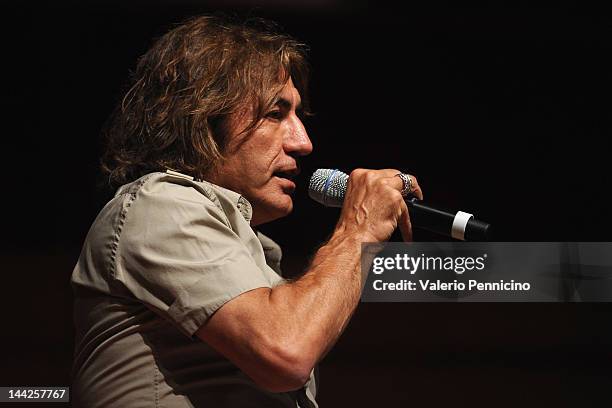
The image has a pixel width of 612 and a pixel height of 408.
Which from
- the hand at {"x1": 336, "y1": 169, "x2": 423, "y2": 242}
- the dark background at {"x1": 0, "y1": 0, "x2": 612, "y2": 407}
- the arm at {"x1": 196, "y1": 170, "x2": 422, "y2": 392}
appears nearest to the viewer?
the arm at {"x1": 196, "y1": 170, "x2": 422, "y2": 392}

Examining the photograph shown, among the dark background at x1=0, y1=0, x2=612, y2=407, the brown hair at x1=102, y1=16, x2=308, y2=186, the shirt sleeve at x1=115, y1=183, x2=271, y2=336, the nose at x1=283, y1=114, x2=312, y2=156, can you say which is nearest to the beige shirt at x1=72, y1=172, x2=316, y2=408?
the shirt sleeve at x1=115, y1=183, x2=271, y2=336

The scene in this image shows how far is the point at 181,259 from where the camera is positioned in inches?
46.0

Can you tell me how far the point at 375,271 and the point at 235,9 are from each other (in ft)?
2.80

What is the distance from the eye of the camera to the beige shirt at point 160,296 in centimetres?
116

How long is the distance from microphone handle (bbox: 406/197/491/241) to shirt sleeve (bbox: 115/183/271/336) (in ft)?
1.29

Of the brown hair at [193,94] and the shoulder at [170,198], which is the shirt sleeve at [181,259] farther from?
the brown hair at [193,94]

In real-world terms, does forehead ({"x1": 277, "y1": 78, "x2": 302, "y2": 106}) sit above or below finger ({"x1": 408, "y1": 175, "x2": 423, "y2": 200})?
above

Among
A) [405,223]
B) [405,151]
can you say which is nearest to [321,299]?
[405,223]

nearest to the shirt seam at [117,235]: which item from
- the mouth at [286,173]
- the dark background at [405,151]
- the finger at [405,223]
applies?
the mouth at [286,173]

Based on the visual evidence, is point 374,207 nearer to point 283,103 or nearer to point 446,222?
point 446,222

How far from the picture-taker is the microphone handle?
56.2 inches

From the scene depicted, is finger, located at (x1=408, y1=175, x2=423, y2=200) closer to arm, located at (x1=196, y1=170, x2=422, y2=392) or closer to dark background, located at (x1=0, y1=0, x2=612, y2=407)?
arm, located at (x1=196, y1=170, x2=422, y2=392)

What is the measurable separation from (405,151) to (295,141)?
87 cm

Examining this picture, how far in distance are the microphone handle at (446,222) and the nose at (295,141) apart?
23 cm
